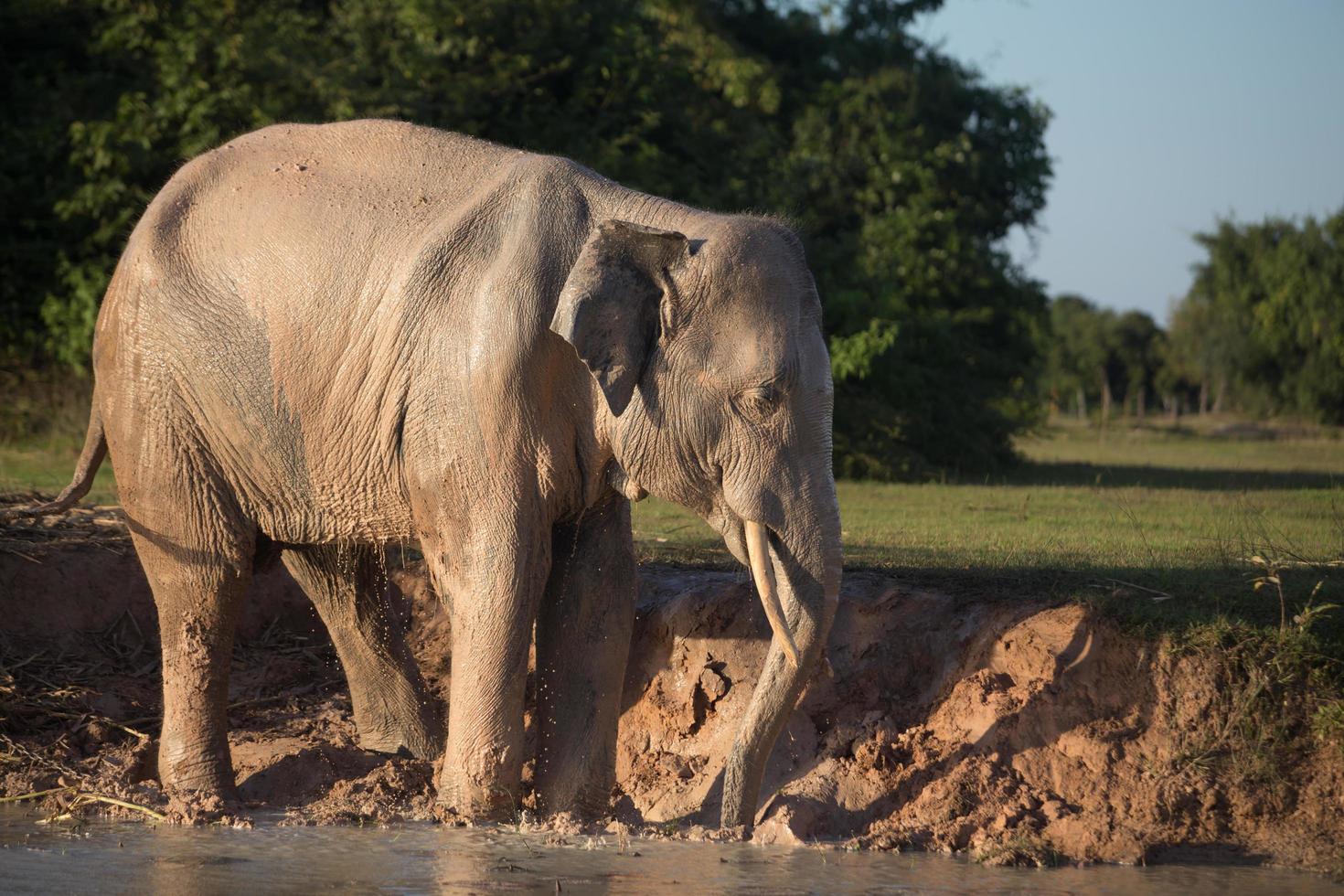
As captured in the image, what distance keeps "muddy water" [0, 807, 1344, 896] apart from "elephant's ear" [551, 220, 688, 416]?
1671mm

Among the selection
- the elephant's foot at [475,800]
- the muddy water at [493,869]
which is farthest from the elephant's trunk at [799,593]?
the elephant's foot at [475,800]

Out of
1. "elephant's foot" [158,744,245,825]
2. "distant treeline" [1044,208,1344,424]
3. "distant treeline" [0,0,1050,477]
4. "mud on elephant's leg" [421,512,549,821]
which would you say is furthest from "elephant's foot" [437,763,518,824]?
"distant treeline" [1044,208,1344,424]

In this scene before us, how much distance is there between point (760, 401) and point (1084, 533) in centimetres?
475

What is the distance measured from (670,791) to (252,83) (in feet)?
33.8

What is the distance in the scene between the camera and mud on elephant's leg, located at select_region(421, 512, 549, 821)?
5.98 metres

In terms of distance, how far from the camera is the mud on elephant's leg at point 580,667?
6.57 metres

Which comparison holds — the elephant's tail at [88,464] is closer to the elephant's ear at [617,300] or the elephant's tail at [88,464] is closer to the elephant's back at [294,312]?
the elephant's back at [294,312]

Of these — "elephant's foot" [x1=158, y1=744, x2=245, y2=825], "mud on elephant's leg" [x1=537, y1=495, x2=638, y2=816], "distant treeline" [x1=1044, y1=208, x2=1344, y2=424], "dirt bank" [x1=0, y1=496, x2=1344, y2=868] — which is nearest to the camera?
"dirt bank" [x1=0, y1=496, x2=1344, y2=868]

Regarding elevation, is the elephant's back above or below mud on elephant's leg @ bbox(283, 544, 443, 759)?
above

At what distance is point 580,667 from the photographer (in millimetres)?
6594

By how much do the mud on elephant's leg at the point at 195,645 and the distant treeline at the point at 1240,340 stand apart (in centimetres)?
2988

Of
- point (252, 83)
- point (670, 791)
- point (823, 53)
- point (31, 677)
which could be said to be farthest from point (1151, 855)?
point (823, 53)

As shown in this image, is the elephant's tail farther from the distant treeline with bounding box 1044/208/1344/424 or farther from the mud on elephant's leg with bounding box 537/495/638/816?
the distant treeline with bounding box 1044/208/1344/424

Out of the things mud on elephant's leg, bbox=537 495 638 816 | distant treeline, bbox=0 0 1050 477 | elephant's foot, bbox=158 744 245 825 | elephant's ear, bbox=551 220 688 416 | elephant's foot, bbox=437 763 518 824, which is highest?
distant treeline, bbox=0 0 1050 477
